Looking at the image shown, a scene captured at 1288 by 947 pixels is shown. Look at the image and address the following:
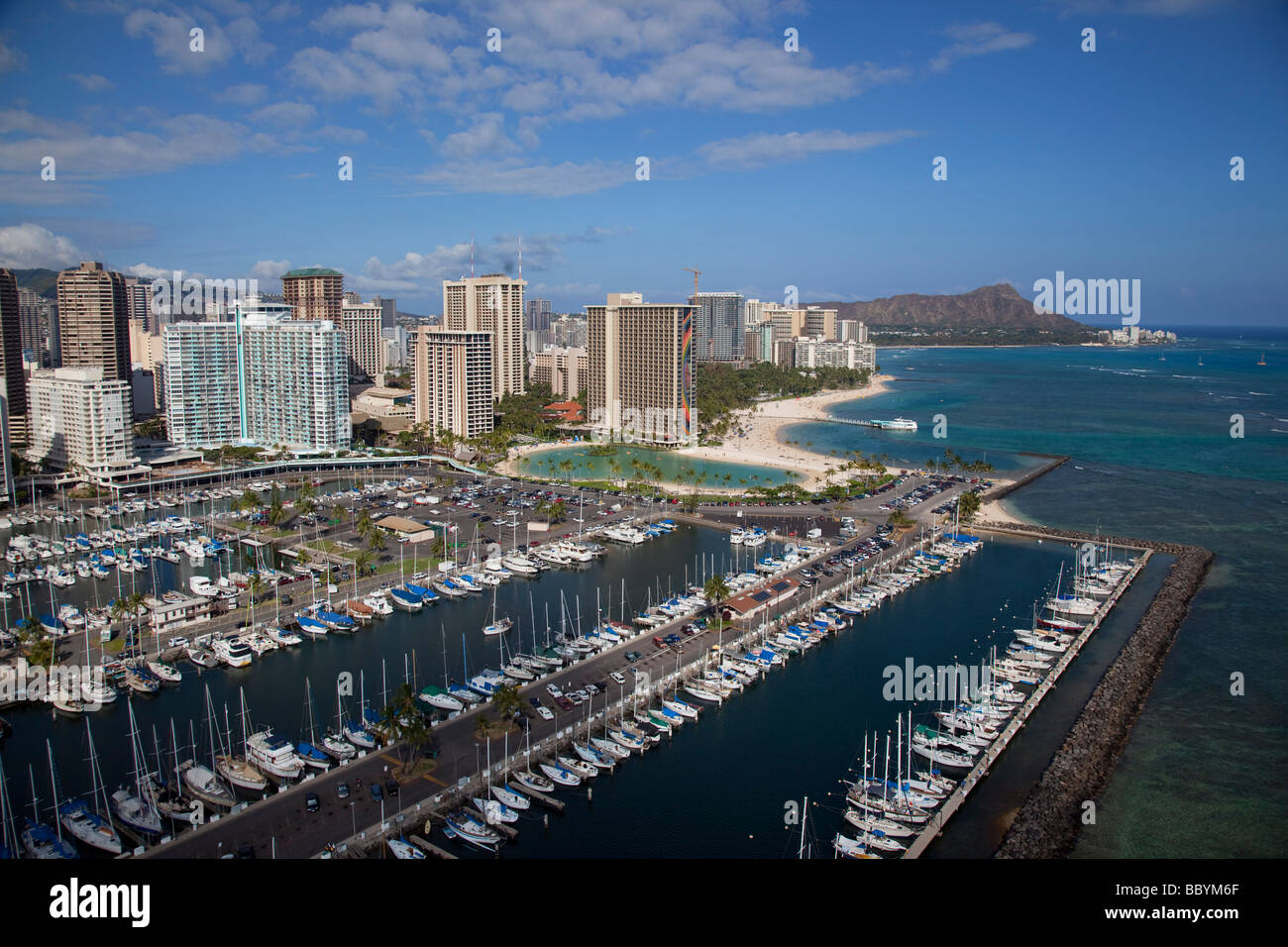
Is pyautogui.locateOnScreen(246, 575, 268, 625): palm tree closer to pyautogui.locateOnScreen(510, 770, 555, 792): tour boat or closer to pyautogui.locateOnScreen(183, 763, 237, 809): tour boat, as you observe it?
pyautogui.locateOnScreen(183, 763, 237, 809): tour boat

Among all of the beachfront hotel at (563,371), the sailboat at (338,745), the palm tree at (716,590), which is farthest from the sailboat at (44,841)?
the beachfront hotel at (563,371)

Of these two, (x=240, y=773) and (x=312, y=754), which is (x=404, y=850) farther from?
(x=240, y=773)

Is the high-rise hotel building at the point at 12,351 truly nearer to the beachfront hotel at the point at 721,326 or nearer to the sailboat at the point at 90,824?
the sailboat at the point at 90,824

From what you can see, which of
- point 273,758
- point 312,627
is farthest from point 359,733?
point 312,627

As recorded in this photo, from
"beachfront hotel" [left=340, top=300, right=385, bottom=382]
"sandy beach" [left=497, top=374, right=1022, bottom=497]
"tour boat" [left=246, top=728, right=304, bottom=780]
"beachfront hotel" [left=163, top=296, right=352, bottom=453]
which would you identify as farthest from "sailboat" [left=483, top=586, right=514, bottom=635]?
"beachfront hotel" [left=340, top=300, right=385, bottom=382]

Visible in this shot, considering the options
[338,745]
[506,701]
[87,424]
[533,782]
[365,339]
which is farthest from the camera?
[365,339]
